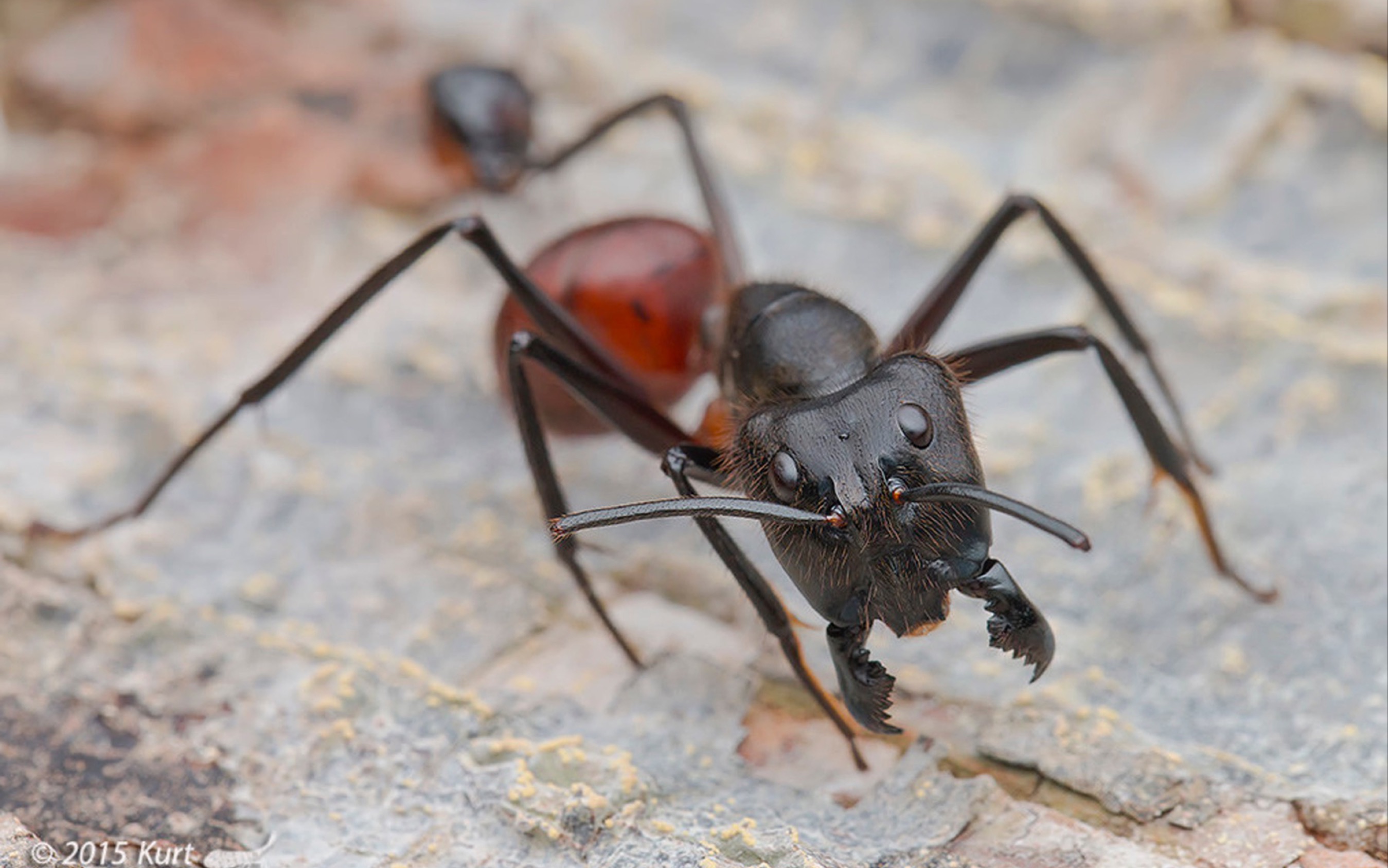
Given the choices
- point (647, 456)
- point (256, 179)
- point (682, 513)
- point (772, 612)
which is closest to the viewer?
point (682, 513)

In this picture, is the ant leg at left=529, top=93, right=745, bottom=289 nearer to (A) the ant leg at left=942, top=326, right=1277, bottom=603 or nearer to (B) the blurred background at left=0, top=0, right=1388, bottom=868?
(B) the blurred background at left=0, top=0, right=1388, bottom=868

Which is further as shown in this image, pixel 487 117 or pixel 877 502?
pixel 487 117

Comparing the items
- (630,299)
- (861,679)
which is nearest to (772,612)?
(861,679)

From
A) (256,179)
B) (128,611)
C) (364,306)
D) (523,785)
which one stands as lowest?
(128,611)

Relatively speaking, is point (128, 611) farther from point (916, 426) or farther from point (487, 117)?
point (487, 117)

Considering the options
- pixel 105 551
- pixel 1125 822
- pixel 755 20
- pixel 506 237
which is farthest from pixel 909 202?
pixel 105 551

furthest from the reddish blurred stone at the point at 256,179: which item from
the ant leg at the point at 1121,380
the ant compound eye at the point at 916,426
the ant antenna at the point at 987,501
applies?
the ant antenna at the point at 987,501

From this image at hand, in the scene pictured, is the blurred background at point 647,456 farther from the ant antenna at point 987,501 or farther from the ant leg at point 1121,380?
the ant antenna at point 987,501

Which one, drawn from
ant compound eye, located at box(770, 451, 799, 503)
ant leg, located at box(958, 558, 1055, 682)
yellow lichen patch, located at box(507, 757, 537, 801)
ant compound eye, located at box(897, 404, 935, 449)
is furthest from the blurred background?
ant compound eye, located at box(897, 404, 935, 449)
